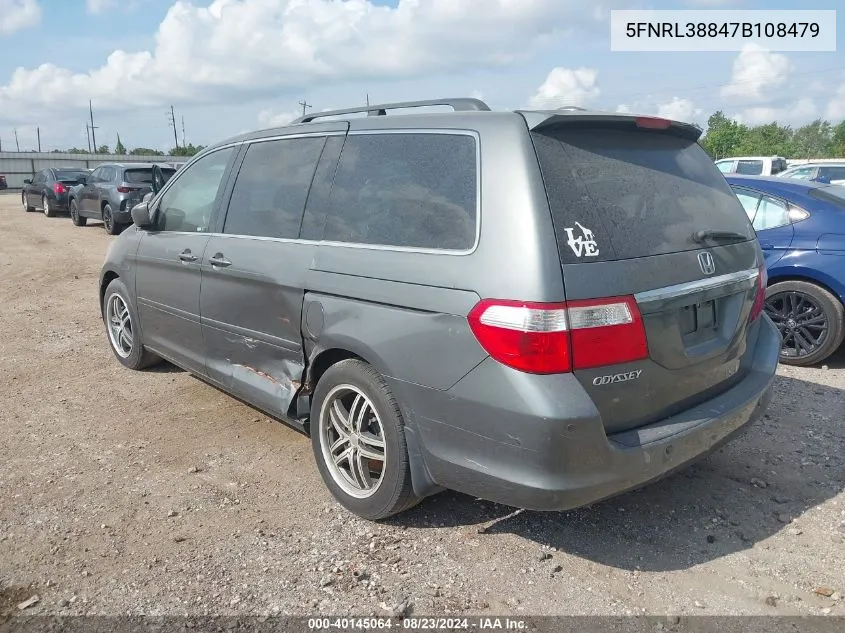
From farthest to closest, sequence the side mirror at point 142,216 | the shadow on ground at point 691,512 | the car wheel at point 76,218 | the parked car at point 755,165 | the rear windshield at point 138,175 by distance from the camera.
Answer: the car wheel at point 76,218 < the parked car at point 755,165 < the rear windshield at point 138,175 < the side mirror at point 142,216 < the shadow on ground at point 691,512

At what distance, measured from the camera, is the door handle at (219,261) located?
3896mm

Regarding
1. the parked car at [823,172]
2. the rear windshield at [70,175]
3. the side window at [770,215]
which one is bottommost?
the side window at [770,215]

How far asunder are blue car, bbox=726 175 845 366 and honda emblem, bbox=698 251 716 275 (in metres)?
3.04

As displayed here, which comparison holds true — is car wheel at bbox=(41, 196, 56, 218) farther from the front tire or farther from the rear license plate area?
the rear license plate area

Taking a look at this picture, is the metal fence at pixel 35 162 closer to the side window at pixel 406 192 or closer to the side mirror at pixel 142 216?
the side mirror at pixel 142 216

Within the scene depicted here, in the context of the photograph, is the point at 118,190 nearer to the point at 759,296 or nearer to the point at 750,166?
the point at 759,296

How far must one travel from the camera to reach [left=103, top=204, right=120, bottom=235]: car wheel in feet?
50.9

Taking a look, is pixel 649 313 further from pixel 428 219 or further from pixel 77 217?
pixel 77 217

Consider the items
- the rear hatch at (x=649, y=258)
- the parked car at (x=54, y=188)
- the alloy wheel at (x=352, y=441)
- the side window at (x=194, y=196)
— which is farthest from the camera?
the parked car at (x=54, y=188)

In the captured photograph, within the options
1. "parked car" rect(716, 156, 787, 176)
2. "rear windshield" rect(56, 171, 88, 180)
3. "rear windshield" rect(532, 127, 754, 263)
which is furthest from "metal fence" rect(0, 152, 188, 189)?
"rear windshield" rect(532, 127, 754, 263)

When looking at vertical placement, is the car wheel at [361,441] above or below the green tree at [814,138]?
below

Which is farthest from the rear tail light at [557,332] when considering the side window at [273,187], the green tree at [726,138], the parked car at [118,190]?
the green tree at [726,138]

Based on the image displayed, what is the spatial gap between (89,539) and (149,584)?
538mm

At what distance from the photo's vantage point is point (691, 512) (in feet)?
10.9
